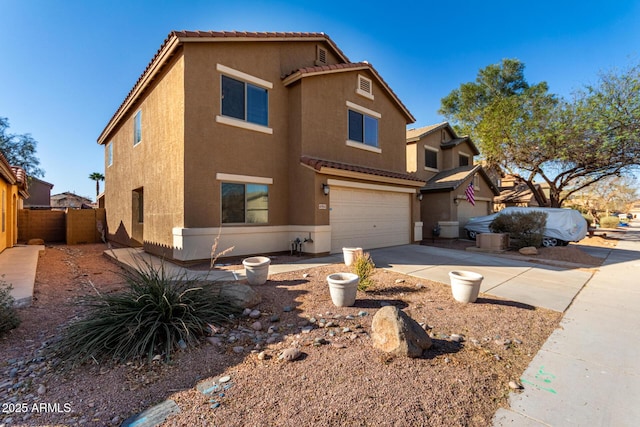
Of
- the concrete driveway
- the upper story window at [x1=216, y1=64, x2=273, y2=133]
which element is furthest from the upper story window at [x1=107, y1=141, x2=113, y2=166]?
the concrete driveway

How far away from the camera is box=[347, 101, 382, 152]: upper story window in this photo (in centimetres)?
1246

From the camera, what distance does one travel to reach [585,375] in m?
3.28

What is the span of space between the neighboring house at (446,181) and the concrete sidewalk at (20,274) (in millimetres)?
17454

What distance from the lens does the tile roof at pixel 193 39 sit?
28.0 feet

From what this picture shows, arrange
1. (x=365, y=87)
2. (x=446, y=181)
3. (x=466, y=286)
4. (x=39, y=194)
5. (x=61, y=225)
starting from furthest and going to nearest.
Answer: (x=39, y=194)
(x=446, y=181)
(x=61, y=225)
(x=365, y=87)
(x=466, y=286)

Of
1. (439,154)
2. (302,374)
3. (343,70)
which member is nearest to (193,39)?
(343,70)

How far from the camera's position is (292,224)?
10.8 m

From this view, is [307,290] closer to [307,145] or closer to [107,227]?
[307,145]

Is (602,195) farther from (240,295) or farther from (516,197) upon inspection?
(240,295)

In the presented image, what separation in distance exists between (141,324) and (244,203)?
629 cm

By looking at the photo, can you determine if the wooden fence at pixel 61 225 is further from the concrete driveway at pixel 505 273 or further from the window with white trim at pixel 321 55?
the concrete driveway at pixel 505 273

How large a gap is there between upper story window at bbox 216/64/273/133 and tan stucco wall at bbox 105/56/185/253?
1303 millimetres

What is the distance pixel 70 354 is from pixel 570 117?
25389 millimetres

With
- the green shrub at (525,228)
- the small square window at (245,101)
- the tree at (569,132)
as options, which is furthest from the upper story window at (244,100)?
the tree at (569,132)
